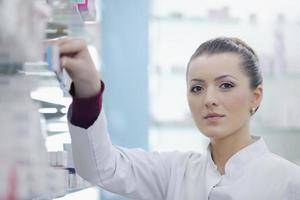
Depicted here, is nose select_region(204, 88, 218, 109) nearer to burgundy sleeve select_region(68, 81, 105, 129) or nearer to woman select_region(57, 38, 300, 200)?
woman select_region(57, 38, 300, 200)

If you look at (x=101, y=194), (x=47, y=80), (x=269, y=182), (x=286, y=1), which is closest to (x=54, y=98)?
(x=47, y=80)

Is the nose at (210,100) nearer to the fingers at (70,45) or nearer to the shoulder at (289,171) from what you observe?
the shoulder at (289,171)

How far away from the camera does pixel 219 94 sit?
113cm

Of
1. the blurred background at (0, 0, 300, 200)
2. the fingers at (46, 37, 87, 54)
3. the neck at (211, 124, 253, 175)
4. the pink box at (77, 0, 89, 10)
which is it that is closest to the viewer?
the fingers at (46, 37, 87, 54)

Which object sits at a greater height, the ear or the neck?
the ear

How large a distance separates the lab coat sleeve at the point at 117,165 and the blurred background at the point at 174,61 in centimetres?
66

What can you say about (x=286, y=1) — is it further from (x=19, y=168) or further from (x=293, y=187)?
(x=19, y=168)

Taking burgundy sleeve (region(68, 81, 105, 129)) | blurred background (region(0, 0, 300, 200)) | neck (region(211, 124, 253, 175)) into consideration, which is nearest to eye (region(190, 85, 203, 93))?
neck (region(211, 124, 253, 175))

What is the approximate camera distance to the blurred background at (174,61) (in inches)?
78.5

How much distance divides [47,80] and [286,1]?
5.94 ft

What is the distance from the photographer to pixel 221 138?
3.86 feet

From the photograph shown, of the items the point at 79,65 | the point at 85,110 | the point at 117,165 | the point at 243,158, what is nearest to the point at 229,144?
the point at 243,158

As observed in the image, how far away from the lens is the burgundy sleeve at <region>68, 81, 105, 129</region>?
2.64ft

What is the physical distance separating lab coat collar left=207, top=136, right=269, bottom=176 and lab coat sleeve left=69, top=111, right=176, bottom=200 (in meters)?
0.14
